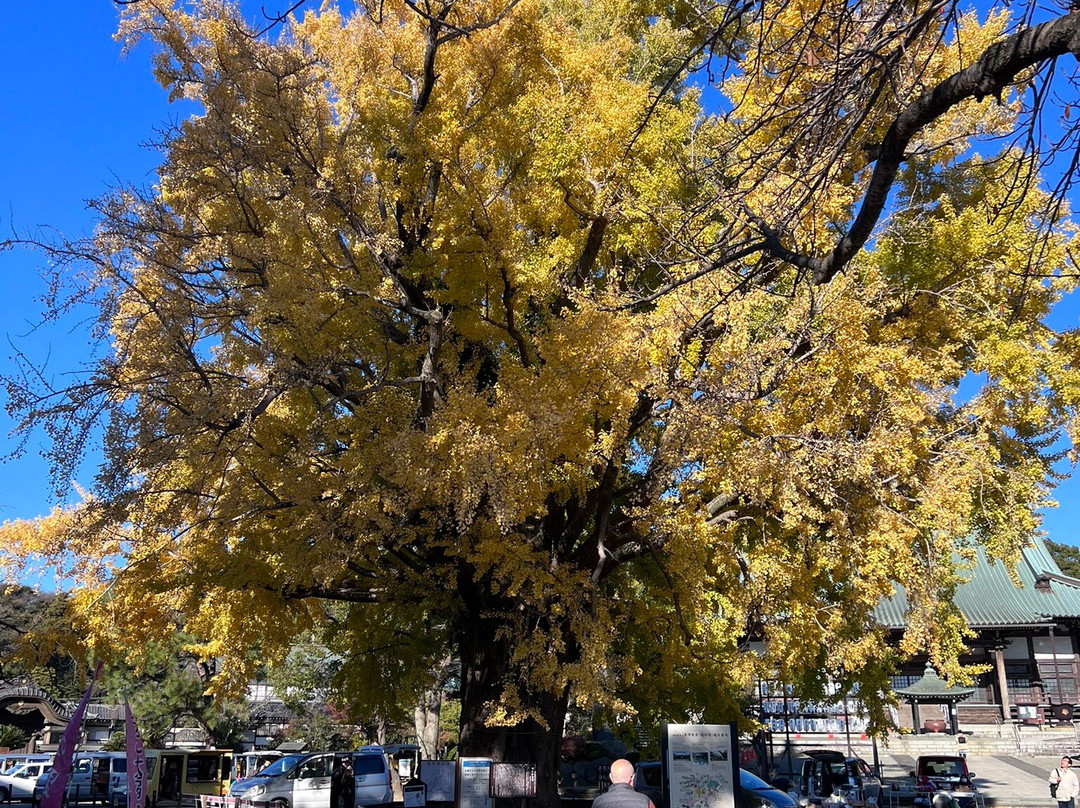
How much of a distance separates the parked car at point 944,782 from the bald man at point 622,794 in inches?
503

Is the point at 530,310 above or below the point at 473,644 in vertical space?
above

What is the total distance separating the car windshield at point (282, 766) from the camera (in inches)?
711

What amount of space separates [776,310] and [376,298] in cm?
513

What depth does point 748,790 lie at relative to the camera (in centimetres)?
1430

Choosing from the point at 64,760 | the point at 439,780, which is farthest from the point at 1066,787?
the point at 64,760

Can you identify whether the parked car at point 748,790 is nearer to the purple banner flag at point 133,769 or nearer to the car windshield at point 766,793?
the car windshield at point 766,793

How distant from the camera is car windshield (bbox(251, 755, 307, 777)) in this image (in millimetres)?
18062

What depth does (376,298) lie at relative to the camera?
10.6 m

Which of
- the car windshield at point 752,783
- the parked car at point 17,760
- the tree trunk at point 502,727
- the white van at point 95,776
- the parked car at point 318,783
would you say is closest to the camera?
the tree trunk at point 502,727

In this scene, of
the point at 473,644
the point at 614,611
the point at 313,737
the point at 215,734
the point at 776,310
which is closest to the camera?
the point at 776,310

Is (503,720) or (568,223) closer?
(503,720)

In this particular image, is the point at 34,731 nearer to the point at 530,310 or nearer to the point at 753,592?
the point at 530,310

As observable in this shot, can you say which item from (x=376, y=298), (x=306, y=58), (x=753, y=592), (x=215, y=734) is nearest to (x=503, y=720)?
(x=753, y=592)

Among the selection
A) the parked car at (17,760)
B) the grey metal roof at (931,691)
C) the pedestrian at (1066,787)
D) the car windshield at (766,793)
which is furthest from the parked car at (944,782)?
the parked car at (17,760)
